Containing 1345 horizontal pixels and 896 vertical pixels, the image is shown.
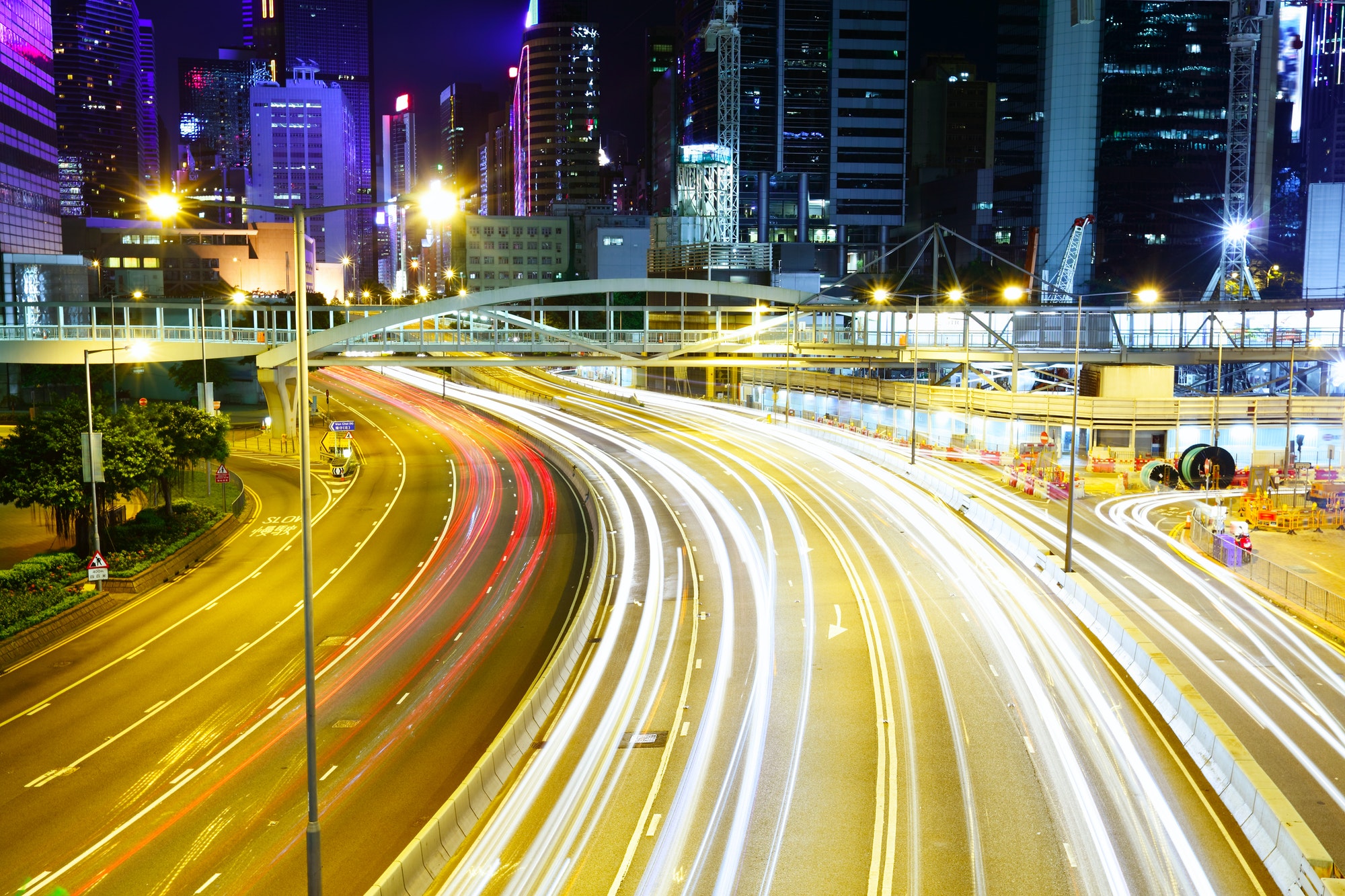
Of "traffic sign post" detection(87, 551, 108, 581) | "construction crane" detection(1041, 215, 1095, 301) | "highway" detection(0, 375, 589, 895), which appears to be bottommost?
"highway" detection(0, 375, 589, 895)

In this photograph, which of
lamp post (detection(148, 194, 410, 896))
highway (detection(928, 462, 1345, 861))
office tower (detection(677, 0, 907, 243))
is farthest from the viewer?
office tower (detection(677, 0, 907, 243))

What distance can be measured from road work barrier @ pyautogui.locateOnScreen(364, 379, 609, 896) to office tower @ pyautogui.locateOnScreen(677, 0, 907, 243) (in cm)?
14687

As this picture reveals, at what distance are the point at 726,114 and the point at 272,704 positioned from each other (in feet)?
472

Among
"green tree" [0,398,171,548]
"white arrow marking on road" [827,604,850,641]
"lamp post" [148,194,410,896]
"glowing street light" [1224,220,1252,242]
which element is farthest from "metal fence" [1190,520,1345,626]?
"glowing street light" [1224,220,1252,242]

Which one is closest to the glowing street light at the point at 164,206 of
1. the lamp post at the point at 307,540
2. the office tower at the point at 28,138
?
the lamp post at the point at 307,540

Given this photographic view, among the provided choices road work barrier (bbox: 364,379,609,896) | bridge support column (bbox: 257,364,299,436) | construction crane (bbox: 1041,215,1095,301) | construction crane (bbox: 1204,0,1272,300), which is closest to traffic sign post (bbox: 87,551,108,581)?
road work barrier (bbox: 364,379,609,896)

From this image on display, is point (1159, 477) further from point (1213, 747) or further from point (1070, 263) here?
point (1070, 263)

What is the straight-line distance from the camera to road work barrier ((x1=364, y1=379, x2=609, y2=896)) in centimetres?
1623

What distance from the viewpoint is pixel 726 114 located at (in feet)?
516

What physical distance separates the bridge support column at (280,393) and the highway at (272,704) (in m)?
20.7

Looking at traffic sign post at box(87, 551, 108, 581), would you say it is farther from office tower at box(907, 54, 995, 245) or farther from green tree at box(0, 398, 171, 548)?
office tower at box(907, 54, 995, 245)

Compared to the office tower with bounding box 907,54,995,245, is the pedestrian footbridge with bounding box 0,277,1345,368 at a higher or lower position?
lower

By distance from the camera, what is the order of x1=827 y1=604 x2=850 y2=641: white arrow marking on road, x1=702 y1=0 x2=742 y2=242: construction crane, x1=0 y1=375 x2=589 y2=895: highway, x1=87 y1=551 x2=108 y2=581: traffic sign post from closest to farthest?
1. x1=0 y1=375 x2=589 y2=895: highway
2. x1=827 y1=604 x2=850 y2=641: white arrow marking on road
3. x1=87 y1=551 x2=108 y2=581: traffic sign post
4. x1=702 y1=0 x2=742 y2=242: construction crane

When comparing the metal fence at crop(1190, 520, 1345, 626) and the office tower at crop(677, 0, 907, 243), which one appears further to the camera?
the office tower at crop(677, 0, 907, 243)
